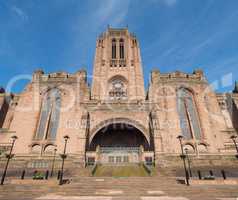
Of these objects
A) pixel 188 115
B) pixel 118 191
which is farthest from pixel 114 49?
pixel 118 191

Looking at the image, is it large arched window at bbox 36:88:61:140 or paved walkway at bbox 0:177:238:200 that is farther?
large arched window at bbox 36:88:61:140

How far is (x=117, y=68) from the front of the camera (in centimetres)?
4272

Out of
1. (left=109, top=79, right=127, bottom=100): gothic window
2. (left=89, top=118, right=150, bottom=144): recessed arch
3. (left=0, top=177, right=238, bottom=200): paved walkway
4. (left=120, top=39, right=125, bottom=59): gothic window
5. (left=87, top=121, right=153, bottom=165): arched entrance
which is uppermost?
(left=120, top=39, right=125, bottom=59): gothic window

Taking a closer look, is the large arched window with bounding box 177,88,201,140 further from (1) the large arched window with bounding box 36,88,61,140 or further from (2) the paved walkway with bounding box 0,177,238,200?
(1) the large arched window with bounding box 36,88,61,140

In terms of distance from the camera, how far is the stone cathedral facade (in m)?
25.8

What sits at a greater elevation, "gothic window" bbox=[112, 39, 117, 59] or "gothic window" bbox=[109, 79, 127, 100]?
"gothic window" bbox=[112, 39, 117, 59]

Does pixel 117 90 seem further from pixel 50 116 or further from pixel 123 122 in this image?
pixel 50 116

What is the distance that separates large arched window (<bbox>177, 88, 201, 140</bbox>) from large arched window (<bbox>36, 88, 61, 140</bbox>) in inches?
848

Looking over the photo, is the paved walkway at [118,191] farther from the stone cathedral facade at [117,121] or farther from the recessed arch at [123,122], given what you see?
the recessed arch at [123,122]

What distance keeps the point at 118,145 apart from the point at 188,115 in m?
13.3

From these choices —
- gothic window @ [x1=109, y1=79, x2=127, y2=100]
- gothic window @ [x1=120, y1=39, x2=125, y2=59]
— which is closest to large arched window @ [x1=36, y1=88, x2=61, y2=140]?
gothic window @ [x1=109, y1=79, x2=127, y2=100]

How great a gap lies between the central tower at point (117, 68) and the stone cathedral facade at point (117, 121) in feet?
1.87

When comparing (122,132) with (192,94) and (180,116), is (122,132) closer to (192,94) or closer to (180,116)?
(180,116)

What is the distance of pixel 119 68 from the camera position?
4288 cm
